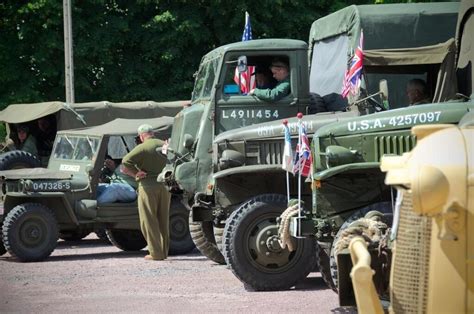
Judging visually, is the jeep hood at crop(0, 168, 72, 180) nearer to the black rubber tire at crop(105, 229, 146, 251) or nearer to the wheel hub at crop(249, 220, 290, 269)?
the black rubber tire at crop(105, 229, 146, 251)

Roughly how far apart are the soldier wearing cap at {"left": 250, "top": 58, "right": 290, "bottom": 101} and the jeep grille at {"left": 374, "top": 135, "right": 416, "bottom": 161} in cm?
387

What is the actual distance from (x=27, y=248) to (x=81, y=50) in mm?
13921

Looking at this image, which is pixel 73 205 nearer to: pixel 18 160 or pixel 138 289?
pixel 18 160

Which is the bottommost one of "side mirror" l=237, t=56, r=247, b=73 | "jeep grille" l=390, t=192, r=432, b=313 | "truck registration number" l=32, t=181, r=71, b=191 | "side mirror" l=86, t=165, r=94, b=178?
"truck registration number" l=32, t=181, r=71, b=191

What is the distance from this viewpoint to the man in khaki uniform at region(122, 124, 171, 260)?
1688 cm

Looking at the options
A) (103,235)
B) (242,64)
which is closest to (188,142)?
(242,64)

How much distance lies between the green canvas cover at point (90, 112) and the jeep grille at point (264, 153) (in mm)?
8602

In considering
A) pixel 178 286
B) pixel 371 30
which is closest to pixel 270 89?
pixel 371 30

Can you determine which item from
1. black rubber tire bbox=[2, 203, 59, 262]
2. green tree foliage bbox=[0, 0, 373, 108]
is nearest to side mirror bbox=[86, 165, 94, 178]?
black rubber tire bbox=[2, 203, 59, 262]

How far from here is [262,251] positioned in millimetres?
12688

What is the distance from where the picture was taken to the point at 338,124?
11000 mm

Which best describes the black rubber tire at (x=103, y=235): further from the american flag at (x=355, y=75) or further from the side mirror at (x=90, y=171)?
the american flag at (x=355, y=75)

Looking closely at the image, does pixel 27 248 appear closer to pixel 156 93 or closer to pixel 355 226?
pixel 355 226

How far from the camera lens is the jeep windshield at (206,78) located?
14891mm
